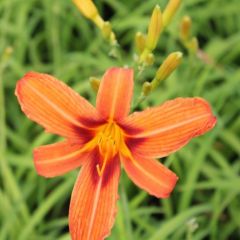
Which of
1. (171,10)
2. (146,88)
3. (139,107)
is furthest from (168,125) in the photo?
(139,107)

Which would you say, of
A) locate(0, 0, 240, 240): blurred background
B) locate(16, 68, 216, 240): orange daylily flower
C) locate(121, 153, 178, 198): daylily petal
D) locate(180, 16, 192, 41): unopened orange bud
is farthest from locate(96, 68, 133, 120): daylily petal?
locate(180, 16, 192, 41): unopened orange bud

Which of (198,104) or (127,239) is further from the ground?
(198,104)

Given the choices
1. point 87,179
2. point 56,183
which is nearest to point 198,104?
point 87,179

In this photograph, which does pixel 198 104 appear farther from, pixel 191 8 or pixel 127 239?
pixel 191 8

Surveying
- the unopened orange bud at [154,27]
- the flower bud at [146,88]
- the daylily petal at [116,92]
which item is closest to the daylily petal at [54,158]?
the daylily petal at [116,92]

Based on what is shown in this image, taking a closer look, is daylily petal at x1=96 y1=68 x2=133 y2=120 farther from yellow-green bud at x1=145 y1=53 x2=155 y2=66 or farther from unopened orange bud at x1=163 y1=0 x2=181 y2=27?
unopened orange bud at x1=163 y1=0 x2=181 y2=27

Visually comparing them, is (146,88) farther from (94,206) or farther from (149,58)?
(94,206)
